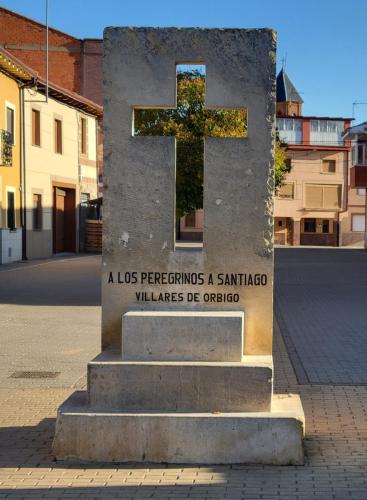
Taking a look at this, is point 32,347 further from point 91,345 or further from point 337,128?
point 337,128

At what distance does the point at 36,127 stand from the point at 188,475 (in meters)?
25.3

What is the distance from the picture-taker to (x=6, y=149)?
24984 millimetres

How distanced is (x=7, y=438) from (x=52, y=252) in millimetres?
25422

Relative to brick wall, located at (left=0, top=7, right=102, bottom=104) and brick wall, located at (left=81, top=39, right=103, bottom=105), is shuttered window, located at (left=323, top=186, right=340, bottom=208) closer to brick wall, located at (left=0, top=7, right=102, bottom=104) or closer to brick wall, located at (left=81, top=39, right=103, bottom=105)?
brick wall, located at (left=0, top=7, right=102, bottom=104)

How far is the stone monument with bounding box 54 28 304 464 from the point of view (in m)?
5.41

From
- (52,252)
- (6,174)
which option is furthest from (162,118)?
(52,252)

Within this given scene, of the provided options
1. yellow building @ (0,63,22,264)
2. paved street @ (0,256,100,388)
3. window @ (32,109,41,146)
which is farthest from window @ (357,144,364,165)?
paved street @ (0,256,100,388)

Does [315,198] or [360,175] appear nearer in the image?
[360,175]

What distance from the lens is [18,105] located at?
27062 mm

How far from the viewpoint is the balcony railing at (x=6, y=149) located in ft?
80.9

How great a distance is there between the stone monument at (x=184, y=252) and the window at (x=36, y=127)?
77.3ft

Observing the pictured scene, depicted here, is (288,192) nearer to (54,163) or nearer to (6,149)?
(54,163)

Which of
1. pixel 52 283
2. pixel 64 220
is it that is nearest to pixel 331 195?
pixel 64 220

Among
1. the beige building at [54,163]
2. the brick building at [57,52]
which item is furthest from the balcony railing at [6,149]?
the brick building at [57,52]
